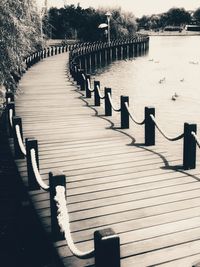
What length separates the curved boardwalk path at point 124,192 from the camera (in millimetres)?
4496

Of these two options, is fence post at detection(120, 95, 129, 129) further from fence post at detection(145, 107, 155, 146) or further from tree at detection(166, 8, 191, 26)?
tree at detection(166, 8, 191, 26)

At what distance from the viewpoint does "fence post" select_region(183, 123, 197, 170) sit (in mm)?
6738

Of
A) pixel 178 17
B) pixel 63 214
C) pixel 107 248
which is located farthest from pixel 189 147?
pixel 178 17

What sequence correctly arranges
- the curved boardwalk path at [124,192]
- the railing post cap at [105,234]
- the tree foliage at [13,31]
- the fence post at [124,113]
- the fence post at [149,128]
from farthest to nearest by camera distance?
the tree foliage at [13,31] → the fence post at [124,113] → the fence post at [149,128] → the curved boardwalk path at [124,192] → the railing post cap at [105,234]

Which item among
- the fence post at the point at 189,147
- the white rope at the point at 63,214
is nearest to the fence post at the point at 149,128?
the fence post at the point at 189,147

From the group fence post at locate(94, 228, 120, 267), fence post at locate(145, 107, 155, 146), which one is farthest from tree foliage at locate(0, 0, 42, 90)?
fence post at locate(94, 228, 120, 267)

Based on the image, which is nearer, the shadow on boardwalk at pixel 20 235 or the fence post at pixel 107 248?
the fence post at pixel 107 248

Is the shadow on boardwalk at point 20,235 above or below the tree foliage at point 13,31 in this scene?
below

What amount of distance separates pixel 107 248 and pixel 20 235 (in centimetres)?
435

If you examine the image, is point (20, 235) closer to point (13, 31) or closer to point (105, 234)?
point (105, 234)

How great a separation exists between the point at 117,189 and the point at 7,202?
3666 millimetres

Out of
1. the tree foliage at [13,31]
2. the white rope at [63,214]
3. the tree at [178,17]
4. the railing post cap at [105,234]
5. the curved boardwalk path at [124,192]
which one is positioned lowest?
the curved boardwalk path at [124,192]

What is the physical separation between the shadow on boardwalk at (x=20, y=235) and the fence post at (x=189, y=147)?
256 centimetres

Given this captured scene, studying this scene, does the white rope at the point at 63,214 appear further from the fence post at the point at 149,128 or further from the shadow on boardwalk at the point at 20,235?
the fence post at the point at 149,128
